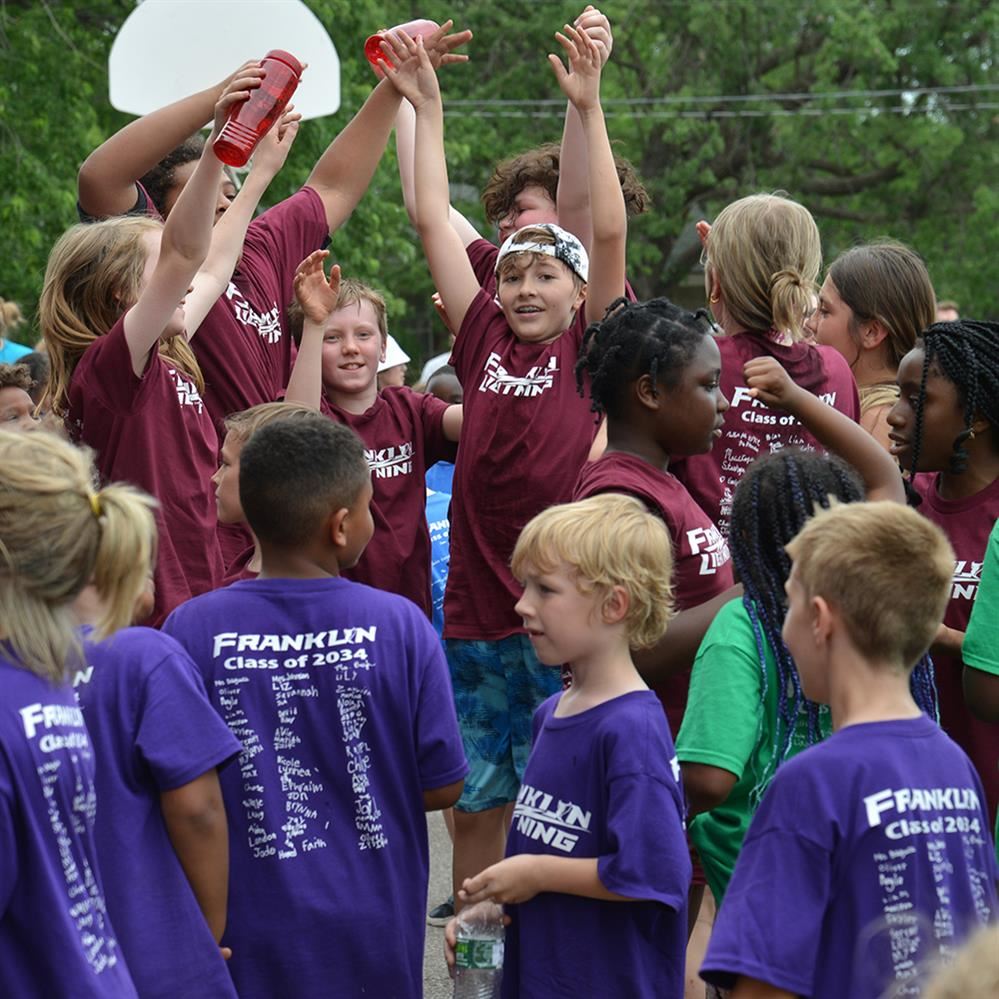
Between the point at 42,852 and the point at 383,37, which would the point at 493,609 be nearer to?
the point at 383,37

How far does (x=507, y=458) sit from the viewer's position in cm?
492

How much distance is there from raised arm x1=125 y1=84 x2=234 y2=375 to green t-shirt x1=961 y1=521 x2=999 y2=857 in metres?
2.12

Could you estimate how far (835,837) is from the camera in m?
2.62

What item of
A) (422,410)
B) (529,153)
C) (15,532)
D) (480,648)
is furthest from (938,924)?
(529,153)

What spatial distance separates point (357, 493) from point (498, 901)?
0.94 metres

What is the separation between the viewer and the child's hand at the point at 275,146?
5199 mm

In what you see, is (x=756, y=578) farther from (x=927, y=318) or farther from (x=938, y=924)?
(x=927, y=318)

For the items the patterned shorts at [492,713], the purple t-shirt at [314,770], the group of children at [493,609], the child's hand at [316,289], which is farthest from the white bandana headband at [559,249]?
the purple t-shirt at [314,770]

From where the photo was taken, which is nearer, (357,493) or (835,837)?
(835,837)

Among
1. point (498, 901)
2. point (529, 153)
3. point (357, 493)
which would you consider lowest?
point (498, 901)

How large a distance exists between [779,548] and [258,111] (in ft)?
6.78

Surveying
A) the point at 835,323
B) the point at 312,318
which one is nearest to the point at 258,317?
the point at 312,318

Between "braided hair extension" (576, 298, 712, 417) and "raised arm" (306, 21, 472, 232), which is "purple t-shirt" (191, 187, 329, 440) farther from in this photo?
"braided hair extension" (576, 298, 712, 417)

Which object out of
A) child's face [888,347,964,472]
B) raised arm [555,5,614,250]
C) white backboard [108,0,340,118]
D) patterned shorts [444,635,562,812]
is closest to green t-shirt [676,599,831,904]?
child's face [888,347,964,472]
